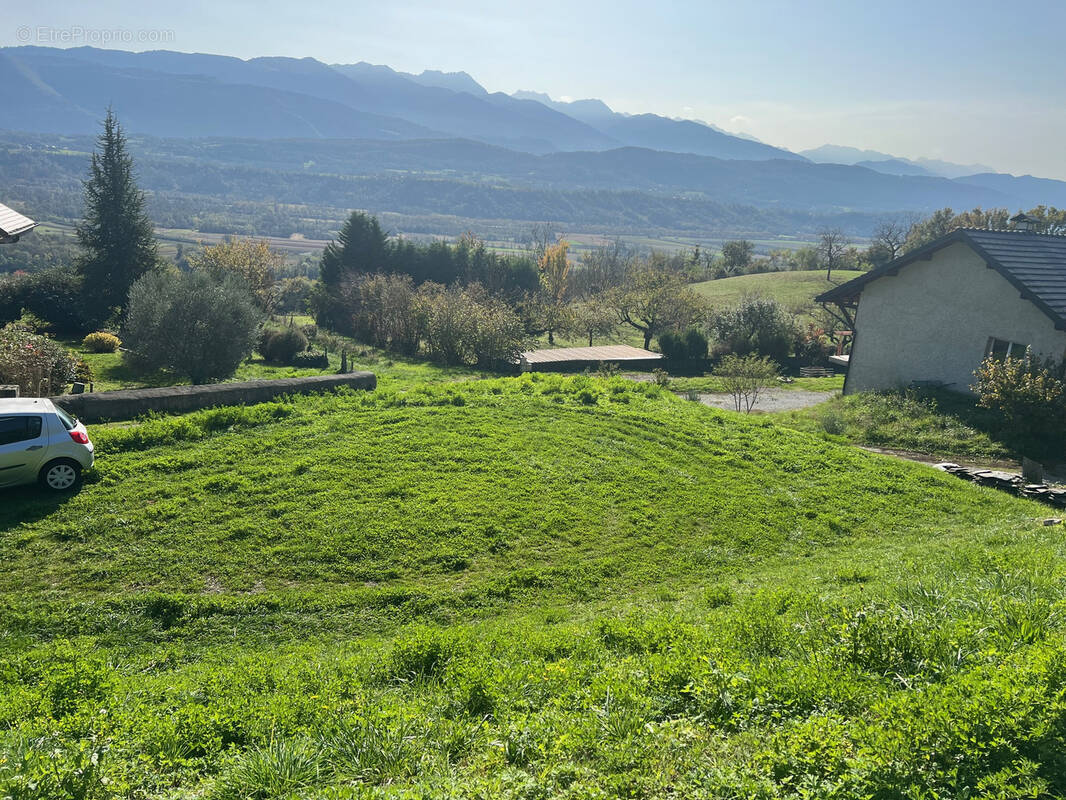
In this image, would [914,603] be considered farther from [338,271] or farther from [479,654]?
[338,271]

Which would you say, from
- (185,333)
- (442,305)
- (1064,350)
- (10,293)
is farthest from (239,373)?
(1064,350)

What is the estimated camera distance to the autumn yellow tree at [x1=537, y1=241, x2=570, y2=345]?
47.0 metres

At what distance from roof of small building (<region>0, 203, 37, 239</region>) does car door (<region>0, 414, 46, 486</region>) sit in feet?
36.0

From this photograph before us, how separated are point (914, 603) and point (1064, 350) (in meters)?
18.1

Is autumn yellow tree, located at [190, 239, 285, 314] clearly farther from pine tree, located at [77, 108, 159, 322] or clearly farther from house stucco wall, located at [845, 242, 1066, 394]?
house stucco wall, located at [845, 242, 1066, 394]

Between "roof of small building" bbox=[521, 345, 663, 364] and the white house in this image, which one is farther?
"roof of small building" bbox=[521, 345, 663, 364]

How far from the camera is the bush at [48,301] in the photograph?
30641 millimetres

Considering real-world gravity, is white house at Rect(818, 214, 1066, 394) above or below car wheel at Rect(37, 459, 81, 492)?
above

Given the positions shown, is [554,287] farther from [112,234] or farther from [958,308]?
[958,308]

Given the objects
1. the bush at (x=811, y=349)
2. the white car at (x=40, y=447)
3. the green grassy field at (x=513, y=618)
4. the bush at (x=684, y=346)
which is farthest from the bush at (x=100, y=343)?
the bush at (x=811, y=349)

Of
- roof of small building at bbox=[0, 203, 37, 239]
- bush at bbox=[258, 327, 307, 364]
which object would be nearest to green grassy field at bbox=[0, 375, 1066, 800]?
roof of small building at bbox=[0, 203, 37, 239]

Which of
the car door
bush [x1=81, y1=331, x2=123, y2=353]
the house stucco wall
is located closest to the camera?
the car door

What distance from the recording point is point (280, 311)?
5481cm

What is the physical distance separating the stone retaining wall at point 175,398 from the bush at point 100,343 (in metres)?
14.9
